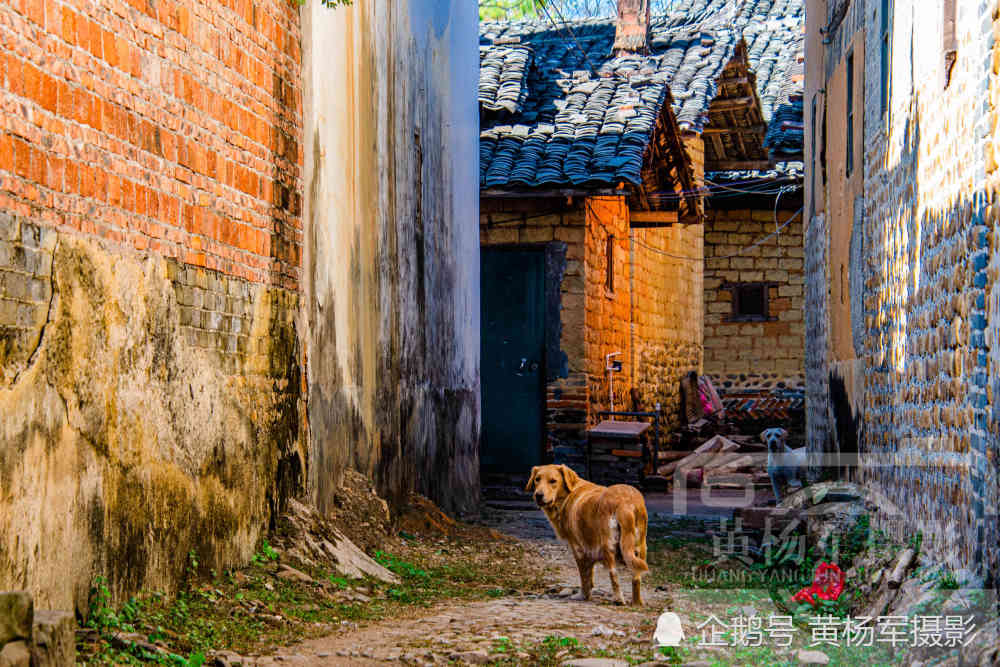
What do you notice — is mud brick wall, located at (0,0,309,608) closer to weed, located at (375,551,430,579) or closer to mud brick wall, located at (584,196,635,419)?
weed, located at (375,551,430,579)

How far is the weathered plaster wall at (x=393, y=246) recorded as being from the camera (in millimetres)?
7043

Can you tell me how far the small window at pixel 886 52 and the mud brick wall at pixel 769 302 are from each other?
11924mm

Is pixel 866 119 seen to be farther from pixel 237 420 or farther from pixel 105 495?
pixel 105 495

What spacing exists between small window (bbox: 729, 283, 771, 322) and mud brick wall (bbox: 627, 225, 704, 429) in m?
0.74

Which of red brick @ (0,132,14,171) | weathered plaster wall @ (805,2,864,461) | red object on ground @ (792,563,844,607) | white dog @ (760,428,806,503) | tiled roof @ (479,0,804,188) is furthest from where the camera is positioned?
tiled roof @ (479,0,804,188)

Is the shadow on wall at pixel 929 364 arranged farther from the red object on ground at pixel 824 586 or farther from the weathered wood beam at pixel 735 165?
the weathered wood beam at pixel 735 165

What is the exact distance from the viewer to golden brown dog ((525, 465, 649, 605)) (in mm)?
5879

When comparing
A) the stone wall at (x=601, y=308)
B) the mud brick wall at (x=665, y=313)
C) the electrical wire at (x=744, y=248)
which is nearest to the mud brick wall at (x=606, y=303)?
the stone wall at (x=601, y=308)

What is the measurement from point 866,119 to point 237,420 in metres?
5.40

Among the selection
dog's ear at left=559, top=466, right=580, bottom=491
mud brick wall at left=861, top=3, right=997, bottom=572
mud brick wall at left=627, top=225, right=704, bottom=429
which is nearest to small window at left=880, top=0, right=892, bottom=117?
mud brick wall at left=861, top=3, right=997, bottom=572

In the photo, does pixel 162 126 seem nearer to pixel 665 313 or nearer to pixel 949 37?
pixel 949 37

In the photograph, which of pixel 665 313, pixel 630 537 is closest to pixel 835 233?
pixel 630 537

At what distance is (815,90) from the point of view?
11.7 m

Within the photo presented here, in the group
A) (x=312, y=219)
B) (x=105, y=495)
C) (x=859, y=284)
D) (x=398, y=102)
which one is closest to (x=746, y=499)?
(x=859, y=284)
